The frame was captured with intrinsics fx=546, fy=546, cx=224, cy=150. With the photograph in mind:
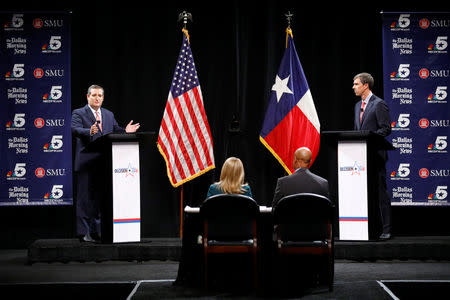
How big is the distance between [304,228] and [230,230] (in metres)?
0.58

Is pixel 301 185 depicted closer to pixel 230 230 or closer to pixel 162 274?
pixel 230 230

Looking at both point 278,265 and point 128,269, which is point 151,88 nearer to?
point 128,269

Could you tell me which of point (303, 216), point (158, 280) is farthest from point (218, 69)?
point (303, 216)

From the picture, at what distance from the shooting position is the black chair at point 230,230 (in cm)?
416

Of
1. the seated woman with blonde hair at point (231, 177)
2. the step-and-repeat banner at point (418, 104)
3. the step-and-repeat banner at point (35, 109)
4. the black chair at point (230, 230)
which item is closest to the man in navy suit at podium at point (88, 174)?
the step-and-repeat banner at point (35, 109)

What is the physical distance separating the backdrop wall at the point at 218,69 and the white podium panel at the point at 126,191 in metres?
1.33

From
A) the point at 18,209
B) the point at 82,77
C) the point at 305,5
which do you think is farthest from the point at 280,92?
the point at 18,209

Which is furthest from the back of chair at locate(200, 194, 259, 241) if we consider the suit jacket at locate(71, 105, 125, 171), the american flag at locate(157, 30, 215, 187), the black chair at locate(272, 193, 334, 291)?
the suit jacket at locate(71, 105, 125, 171)

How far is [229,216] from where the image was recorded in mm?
4223

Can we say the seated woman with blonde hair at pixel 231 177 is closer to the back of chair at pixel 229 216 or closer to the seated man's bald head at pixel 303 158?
the back of chair at pixel 229 216

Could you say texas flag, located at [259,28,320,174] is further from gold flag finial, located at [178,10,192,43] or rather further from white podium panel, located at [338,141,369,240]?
gold flag finial, located at [178,10,192,43]

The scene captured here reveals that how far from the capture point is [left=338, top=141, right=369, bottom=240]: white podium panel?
225 inches

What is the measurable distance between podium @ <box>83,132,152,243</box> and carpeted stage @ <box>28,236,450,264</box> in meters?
0.14

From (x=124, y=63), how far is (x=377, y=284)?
4.37 meters
